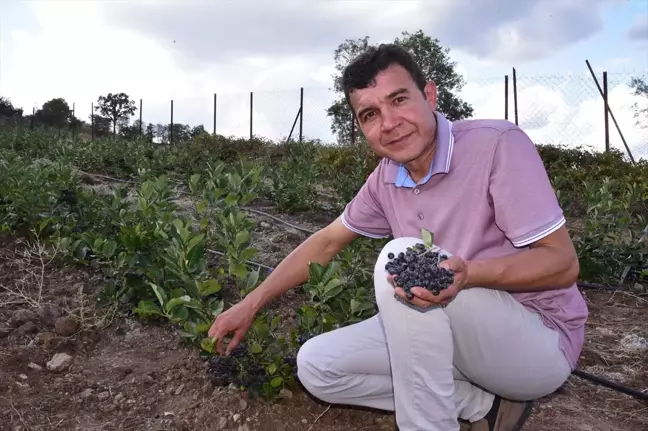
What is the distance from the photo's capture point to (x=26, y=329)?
2846 mm

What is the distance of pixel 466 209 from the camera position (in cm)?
184

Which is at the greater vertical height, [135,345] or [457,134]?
[457,134]

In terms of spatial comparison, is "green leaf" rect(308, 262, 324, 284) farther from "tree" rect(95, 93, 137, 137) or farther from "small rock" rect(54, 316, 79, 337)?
"tree" rect(95, 93, 137, 137)

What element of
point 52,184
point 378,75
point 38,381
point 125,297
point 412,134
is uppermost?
point 378,75

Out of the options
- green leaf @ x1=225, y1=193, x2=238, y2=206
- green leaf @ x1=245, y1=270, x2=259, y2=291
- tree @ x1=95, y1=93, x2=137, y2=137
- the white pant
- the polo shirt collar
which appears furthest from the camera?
tree @ x1=95, y1=93, x2=137, y2=137

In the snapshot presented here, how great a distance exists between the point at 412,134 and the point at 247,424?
3.45 feet

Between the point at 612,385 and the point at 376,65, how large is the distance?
155 cm

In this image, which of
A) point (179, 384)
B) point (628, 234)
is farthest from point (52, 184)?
point (628, 234)

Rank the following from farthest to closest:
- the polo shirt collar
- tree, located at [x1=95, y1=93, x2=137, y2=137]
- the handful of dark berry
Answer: tree, located at [x1=95, y1=93, x2=137, y2=137] < the polo shirt collar < the handful of dark berry

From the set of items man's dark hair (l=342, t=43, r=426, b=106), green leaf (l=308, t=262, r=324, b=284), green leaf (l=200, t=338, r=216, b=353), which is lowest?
→ green leaf (l=200, t=338, r=216, b=353)

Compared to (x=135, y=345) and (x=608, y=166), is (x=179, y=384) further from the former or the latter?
(x=608, y=166)

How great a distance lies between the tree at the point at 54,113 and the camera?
24.8 m

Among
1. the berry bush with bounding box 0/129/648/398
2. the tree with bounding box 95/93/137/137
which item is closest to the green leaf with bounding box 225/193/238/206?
the berry bush with bounding box 0/129/648/398

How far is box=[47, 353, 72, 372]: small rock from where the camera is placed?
2588 millimetres
